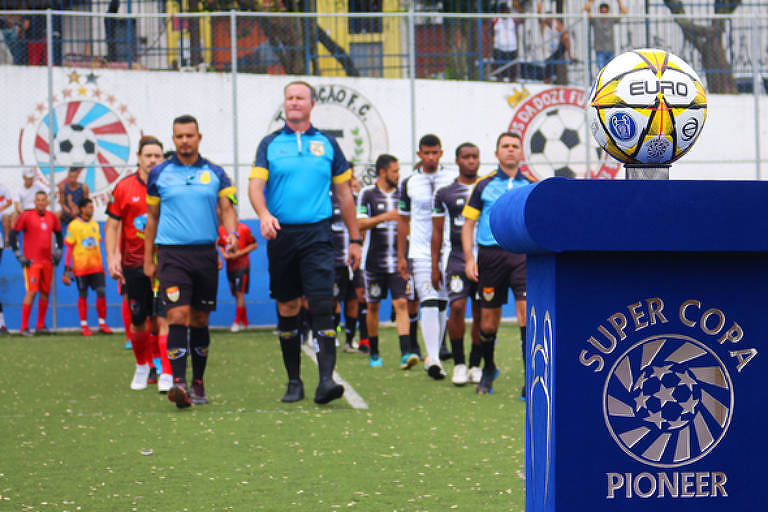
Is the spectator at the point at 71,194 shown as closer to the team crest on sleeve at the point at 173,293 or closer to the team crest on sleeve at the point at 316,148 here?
the team crest on sleeve at the point at 173,293

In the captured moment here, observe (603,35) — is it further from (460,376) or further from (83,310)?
(460,376)

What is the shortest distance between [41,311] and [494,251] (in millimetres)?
9203

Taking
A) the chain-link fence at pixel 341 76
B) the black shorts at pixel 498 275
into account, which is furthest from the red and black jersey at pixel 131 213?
the chain-link fence at pixel 341 76

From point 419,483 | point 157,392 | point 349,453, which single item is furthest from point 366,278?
point 419,483

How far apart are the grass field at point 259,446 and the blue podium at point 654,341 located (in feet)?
5.95

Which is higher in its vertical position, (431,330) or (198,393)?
(431,330)

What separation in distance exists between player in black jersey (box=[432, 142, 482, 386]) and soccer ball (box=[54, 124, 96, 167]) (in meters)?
7.96

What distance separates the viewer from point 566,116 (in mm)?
16984

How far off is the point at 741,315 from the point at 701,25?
49.7 ft

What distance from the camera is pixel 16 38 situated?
16281 millimetres

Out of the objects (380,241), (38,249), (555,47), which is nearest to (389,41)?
(555,47)

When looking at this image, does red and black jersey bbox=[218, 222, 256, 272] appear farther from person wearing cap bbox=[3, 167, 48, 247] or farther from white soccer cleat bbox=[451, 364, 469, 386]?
white soccer cleat bbox=[451, 364, 469, 386]

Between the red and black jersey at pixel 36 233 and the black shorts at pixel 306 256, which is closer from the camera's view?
the black shorts at pixel 306 256

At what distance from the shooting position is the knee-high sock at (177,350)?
784 centimetres
